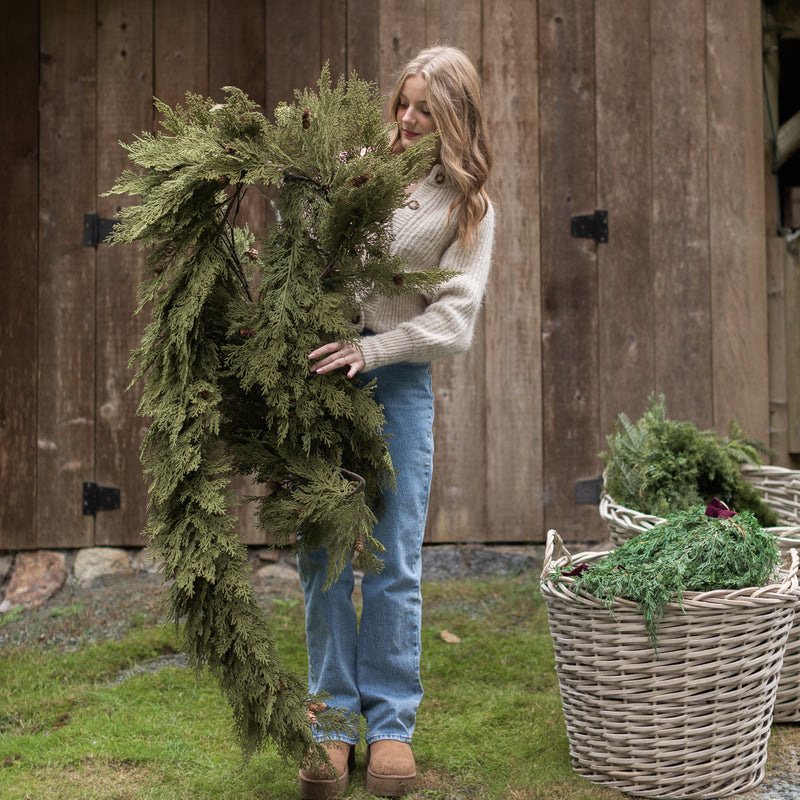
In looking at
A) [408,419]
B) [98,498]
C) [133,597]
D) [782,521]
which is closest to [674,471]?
[782,521]

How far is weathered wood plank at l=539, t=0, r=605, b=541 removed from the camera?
4.03m

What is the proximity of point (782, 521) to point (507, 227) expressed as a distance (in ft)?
5.88

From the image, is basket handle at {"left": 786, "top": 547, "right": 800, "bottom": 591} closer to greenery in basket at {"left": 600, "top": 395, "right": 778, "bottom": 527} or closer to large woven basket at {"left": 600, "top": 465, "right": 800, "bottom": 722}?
large woven basket at {"left": 600, "top": 465, "right": 800, "bottom": 722}

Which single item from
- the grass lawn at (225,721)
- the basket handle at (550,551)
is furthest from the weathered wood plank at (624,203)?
the basket handle at (550,551)

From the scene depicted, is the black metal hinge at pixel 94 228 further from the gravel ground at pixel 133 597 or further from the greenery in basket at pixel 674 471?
the greenery in basket at pixel 674 471

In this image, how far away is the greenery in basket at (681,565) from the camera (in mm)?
2043

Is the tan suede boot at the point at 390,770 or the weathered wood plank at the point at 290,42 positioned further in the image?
the weathered wood plank at the point at 290,42

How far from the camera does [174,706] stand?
2.79 metres

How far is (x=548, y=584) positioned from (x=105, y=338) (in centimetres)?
255

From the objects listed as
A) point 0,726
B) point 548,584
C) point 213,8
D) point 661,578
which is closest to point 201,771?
point 0,726

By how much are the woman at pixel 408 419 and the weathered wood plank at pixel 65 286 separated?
2058 mm

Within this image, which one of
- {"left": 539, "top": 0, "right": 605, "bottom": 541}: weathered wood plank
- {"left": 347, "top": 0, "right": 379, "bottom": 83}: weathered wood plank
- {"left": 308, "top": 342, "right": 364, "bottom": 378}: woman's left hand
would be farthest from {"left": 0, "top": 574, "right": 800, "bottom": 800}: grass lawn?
{"left": 347, "top": 0, "right": 379, "bottom": 83}: weathered wood plank

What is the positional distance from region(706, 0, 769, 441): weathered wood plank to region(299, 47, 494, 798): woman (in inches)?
87.0

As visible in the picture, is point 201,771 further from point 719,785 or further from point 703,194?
point 703,194
